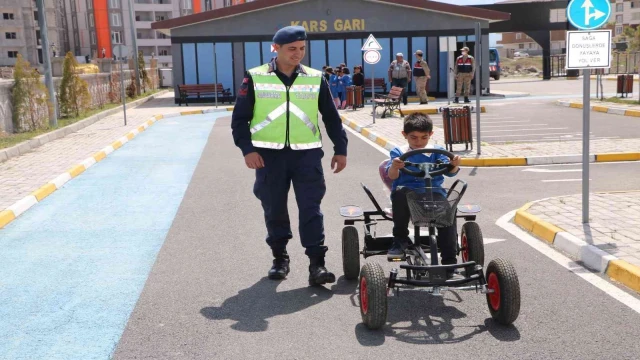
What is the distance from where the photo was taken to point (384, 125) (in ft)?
63.8

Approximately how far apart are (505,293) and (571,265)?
180 centimetres

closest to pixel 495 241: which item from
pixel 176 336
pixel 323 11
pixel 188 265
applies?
pixel 188 265

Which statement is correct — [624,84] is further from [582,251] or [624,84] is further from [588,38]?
[582,251]

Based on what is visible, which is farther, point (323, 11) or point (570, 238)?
point (323, 11)

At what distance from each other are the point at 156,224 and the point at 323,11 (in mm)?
26147

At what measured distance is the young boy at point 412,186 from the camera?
16.5 feet

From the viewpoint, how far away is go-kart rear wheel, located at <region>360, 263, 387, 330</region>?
451 centimetres

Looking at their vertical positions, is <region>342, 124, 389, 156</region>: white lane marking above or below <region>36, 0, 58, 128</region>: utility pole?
below

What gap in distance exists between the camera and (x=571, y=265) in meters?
6.03

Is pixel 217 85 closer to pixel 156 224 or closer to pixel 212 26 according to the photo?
pixel 212 26

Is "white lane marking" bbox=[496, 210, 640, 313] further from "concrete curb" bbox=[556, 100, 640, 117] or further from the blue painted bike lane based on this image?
"concrete curb" bbox=[556, 100, 640, 117]

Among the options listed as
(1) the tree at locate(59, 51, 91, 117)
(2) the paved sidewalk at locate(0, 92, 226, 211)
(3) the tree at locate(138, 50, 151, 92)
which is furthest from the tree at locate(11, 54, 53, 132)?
(3) the tree at locate(138, 50, 151, 92)

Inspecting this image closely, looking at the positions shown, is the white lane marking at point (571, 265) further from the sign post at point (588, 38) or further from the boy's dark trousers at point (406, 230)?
the boy's dark trousers at point (406, 230)

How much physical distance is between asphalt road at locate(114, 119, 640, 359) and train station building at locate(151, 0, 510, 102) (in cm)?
2637
